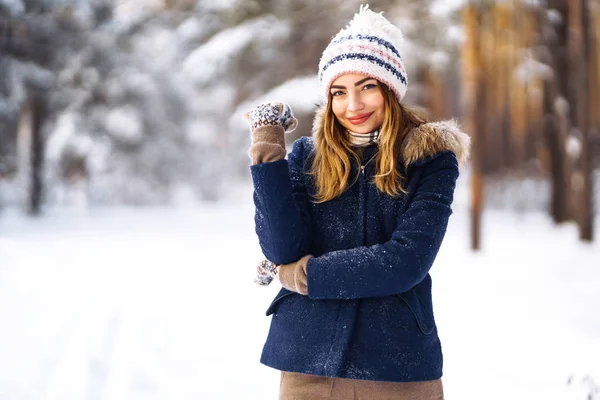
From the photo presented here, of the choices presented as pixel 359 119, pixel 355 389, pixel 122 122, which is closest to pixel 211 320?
pixel 355 389

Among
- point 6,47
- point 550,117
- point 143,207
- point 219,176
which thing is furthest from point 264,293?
point 219,176

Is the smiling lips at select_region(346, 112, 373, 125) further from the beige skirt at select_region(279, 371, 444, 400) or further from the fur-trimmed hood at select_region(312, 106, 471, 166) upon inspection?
the beige skirt at select_region(279, 371, 444, 400)

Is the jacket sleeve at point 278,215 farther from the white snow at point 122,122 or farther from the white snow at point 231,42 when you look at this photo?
the white snow at point 122,122

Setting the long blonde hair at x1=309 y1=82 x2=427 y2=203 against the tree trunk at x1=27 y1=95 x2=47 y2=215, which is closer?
the long blonde hair at x1=309 y1=82 x2=427 y2=203

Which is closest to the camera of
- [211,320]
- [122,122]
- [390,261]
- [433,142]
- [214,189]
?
[390,261]

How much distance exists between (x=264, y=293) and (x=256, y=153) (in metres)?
5.38

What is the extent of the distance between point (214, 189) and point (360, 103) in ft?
82.7

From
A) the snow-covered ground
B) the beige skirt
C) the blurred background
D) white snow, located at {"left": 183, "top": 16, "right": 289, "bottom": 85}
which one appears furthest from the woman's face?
white snow, located at {"left": 183, "top": 16, "right": 289, "bottom": 85}

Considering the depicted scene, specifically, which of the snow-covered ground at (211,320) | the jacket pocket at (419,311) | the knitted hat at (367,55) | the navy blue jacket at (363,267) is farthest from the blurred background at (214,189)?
the jacket pocket at (419,311)

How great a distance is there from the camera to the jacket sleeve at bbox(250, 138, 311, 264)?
5.81 ft

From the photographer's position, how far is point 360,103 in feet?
6.26

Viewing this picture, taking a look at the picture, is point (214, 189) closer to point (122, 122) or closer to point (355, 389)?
point (122, 122)

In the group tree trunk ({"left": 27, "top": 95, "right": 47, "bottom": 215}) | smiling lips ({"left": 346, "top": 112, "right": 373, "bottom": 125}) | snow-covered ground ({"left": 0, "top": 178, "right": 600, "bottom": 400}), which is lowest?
snow-covered ground ({"left": 0, "top": 178, "right": 600, "bottom": 400})

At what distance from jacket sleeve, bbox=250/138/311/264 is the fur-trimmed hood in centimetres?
39
